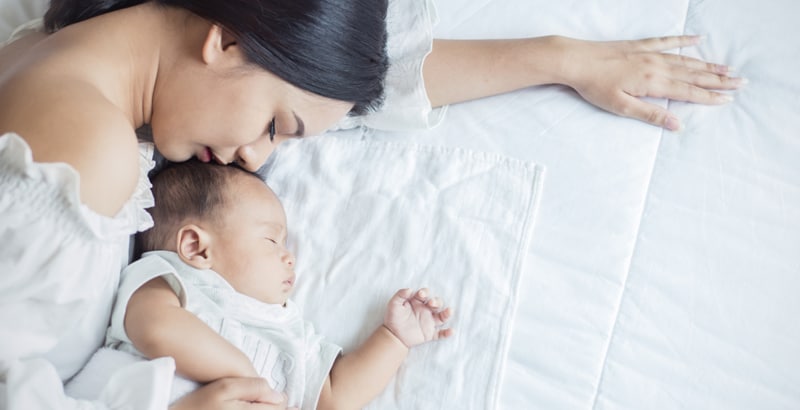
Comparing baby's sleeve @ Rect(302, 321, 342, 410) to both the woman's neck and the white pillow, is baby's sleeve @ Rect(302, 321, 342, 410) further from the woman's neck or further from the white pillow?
the white pillow

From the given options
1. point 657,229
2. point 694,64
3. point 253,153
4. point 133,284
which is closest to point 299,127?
point 253,153

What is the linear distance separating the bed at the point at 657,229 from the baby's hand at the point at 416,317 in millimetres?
74

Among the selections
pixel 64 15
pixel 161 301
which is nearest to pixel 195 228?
pixel 161 301

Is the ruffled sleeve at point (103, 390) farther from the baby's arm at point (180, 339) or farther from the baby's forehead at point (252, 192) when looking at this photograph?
the baby's forehead at point (252, 192)

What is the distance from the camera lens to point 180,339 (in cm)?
97

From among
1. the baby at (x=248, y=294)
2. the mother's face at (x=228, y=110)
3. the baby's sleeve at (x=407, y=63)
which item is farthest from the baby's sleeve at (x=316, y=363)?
the baby's sleeve at (x=407, y=63)

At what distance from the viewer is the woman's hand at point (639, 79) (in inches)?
50.4

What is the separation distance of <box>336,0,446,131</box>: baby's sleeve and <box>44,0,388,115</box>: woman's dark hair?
182 mm

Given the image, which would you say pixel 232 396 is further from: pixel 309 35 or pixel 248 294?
pixel 309 35

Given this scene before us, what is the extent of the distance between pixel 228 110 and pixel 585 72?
59cm

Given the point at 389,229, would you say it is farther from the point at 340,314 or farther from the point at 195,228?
the point at 195,228

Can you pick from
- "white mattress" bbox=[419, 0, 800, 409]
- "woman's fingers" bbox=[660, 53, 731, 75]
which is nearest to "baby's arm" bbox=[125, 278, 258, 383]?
"white mattress" bbox=[419, 0, 800, 409]

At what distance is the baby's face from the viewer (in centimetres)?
110

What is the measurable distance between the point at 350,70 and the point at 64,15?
0.41m
